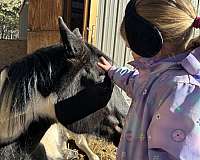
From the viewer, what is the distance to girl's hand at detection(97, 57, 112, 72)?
2.35 metres

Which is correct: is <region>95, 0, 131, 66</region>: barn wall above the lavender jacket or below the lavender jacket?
below

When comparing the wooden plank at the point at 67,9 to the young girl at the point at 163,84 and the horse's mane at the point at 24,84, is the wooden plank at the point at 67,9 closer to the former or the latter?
the horse's mane at the point at 24,84

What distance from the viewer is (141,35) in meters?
1.68

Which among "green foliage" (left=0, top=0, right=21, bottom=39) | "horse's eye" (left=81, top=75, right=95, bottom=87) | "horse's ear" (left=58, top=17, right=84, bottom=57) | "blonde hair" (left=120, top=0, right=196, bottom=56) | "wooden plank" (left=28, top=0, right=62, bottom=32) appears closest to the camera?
"blonde hair" (left=120, top=0, right=196, bottom=56)

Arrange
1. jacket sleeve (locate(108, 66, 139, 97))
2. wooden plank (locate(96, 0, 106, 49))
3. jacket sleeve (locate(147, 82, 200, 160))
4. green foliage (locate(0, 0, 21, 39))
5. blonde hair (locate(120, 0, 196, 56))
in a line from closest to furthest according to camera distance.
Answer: jacket sleeve (locate(147, 82, 200, 160)) < blonde hair (locate(120, 0, 196, 56)) < jacket sleeve (locate(108, 66, 139, 97)) < wooden plank (locate(96, 0, 106, 49)) < green foliage (locate(0, 0, 21, 39))

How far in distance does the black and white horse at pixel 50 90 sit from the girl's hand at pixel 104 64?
0.06 m

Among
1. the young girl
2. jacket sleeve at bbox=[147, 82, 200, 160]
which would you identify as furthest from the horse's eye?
jacket sleeve at bbox=[147, 82, 200, 160]

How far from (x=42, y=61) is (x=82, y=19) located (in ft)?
6.41

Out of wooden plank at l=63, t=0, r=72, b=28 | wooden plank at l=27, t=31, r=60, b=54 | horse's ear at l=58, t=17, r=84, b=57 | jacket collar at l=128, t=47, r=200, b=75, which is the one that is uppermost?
jacket collar at l=128, t=47, r=200, b=75

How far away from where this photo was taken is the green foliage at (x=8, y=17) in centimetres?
1519

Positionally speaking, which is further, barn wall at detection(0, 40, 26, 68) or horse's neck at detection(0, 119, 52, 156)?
barn wall at detection(0, 40, 26, 68)

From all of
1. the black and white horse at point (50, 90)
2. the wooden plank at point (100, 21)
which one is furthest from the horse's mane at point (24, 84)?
the wooden plank at point (100, 21)

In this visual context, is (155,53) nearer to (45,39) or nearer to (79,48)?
(79,48)

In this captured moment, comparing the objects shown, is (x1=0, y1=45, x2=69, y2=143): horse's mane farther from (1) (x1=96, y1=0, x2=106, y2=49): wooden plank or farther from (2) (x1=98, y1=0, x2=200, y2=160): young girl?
(1) (x1=96, y1=0, x2=106, y2=49): wooden plank
